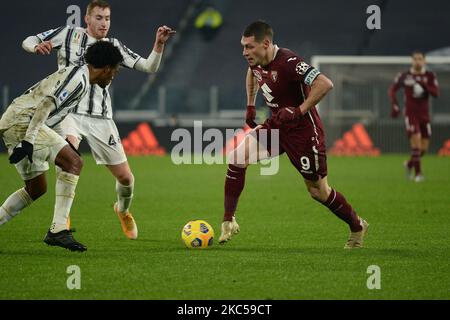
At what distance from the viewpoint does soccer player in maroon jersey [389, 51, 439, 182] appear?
18.9 m

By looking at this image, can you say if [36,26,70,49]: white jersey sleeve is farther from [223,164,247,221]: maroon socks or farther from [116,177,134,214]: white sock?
[223,164,247,221]: maroon socks

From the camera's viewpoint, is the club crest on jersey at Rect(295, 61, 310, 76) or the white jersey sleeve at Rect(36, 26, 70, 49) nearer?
the club crest on jersey at Rect(295, 61, 310, 76)

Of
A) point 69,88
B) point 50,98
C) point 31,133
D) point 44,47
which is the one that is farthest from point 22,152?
point 44,47

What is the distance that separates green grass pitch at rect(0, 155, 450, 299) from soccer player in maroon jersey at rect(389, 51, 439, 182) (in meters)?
2.32

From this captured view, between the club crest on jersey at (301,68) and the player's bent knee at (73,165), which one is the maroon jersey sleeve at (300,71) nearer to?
the club crest on jersey at (301,68)

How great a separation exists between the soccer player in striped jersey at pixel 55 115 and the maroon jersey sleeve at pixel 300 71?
1.56 meters

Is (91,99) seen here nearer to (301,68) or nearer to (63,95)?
(63,95)

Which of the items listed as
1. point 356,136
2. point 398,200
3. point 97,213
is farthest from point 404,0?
point 97,213

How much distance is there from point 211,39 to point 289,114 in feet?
88.9

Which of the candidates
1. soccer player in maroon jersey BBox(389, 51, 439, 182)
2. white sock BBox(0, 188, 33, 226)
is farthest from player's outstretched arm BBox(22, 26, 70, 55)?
soccer player in maroon jersey BBox(389, 51, 439, 182)

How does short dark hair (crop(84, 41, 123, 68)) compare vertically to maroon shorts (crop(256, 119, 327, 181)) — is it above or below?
above

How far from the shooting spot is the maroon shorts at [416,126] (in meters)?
19.0

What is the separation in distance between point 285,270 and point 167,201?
22.5ft

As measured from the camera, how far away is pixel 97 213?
12.4m
